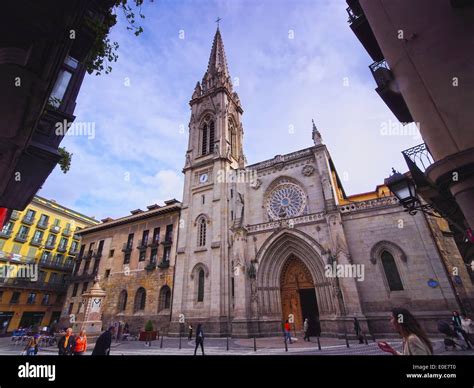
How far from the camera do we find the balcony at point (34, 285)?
1132 inches

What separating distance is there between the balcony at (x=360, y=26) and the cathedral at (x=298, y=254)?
10806mm

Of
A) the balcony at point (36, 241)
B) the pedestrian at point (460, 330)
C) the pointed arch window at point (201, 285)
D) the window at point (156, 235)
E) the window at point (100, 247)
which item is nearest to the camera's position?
the pedestrian at point (460, 330)

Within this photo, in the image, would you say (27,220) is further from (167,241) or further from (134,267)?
→ (167,241)

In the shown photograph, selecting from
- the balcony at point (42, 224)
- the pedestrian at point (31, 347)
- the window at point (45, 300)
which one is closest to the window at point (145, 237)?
the pedestrian at point (31, 347)

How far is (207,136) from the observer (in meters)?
28.9

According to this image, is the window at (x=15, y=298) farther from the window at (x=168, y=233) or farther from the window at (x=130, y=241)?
the window at (x=168, y=233)

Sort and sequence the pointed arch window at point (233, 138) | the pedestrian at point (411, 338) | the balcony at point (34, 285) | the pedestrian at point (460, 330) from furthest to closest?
the pointed arch window at point (233, 138) → the balcony at point (34, 285) → the pedestrian at point (460, 330) → the pedestrian at point (411, 338)

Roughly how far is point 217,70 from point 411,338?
36309mm

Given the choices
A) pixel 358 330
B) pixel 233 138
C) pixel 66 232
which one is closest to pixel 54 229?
pixel 66 232

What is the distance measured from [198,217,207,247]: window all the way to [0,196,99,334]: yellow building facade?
82.6 ft

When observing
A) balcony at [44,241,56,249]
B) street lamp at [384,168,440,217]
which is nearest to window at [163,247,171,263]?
balcony at [44,241,56,249]

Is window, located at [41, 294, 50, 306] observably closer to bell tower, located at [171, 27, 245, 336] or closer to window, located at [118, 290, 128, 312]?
window, located at [118, 290, 128, 312]

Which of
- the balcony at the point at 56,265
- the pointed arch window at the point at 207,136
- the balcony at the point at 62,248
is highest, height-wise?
the pointed arch window at the point at 207,136
